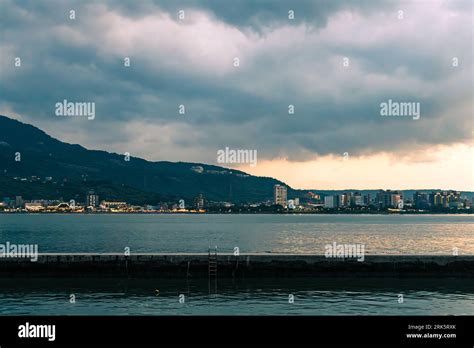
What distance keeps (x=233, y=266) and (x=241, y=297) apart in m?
8.59

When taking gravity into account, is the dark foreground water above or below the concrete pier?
below

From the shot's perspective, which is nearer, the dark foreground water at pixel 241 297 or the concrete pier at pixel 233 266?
the dark foreground water at pixel 241 297

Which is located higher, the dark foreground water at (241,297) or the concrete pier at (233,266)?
the concrete pier at (233,266)

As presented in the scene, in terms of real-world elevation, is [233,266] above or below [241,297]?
above

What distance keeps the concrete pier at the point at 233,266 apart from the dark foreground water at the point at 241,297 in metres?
1.03

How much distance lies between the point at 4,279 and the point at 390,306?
32962mm

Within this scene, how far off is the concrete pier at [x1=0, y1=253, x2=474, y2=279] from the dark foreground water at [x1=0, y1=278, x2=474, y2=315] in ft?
3.38

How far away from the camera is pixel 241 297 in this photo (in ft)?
124

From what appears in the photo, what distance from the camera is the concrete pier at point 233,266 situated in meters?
46.4

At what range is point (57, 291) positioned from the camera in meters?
40.2

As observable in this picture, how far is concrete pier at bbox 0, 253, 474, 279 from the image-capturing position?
4641cm

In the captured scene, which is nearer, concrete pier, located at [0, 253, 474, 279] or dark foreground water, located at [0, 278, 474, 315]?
dark foreground water, located at [0, 278, 474, 315]
